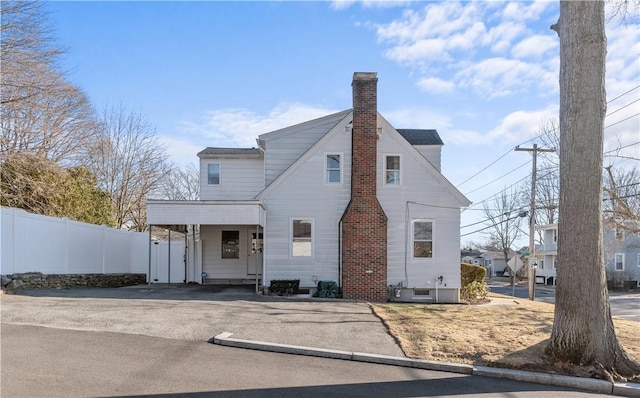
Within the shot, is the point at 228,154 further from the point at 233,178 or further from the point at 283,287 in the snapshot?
the point at 283,287

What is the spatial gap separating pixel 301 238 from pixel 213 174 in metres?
5.97

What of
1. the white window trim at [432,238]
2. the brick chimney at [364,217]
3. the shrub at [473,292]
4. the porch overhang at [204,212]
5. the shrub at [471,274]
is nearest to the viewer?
the porch overhang at [204,212]

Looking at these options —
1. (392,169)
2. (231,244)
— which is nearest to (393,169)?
(392,169)

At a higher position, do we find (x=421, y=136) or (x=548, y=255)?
(x=421, y=136)

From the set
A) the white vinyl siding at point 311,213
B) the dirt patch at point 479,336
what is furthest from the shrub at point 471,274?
the white vinyl siding at point 311,213

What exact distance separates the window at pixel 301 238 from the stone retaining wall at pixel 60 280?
786 cm

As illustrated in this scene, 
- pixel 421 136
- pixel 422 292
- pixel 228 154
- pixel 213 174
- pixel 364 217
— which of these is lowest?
pixel 422 292

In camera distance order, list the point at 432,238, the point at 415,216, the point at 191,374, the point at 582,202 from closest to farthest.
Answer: the point at 191,374 < the point at 582,202 < the point at 415,216 < the point at 432,238

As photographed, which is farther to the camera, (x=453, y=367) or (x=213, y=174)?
(x=213, y=174)

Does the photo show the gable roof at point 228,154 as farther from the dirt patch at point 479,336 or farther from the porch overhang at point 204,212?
the dirt patch at point 479,336

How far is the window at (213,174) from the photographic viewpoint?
20.5m

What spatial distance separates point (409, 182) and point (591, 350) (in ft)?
33.4

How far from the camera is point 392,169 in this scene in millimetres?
17359

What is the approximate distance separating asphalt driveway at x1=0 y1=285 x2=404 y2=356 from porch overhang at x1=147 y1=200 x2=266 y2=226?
107 inches
